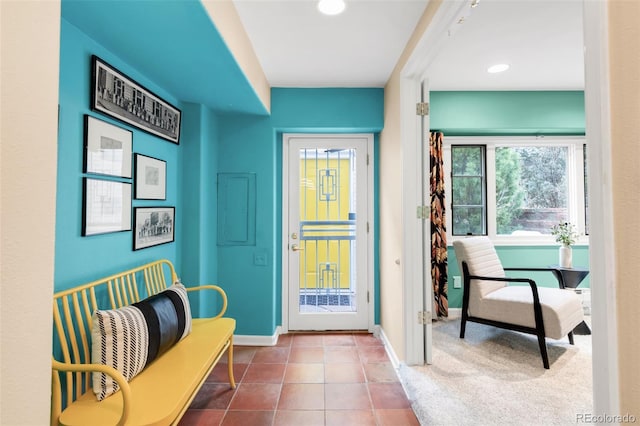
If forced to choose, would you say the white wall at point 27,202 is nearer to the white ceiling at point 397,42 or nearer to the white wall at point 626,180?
the white wall at point 626,180

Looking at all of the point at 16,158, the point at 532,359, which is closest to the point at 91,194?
the point at 16,158

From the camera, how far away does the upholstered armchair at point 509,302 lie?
7.85 feet

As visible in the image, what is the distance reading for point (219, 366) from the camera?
8.48ft

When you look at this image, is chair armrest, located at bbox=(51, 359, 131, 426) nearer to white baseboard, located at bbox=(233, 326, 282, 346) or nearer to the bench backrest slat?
the bench backrest slat

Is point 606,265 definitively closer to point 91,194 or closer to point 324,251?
point 91,194

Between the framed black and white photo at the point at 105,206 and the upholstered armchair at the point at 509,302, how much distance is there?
2671 mm

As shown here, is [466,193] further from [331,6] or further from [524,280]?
[331,6]

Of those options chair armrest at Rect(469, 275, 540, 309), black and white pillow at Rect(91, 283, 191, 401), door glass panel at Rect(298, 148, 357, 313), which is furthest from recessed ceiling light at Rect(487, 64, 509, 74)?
black and white pillow at Rect(91, 283, 191, 401)

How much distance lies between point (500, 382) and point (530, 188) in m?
2.52

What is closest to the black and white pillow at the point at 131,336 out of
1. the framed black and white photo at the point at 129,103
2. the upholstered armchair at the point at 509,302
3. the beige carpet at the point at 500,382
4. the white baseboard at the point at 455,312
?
the framed black and white photo at the point at 129,103

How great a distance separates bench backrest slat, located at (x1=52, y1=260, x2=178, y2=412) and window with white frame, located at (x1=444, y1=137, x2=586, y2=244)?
3.25 metres

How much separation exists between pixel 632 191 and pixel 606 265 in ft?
0.53

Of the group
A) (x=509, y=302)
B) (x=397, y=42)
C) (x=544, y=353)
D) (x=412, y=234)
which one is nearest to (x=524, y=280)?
(x=509, y=302)

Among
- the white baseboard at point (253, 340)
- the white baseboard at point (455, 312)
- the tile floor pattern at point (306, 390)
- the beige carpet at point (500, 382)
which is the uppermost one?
the white baseboard at point (455, 312)
